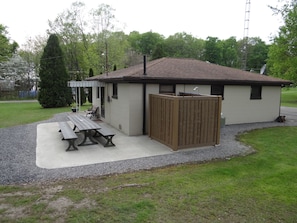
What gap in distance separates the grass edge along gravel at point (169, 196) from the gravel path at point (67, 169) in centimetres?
37

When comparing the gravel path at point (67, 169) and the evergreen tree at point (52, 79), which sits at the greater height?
the evergreen tree at point (52, 79)

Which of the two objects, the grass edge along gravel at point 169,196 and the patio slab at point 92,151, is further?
the patio slab at point 92,151

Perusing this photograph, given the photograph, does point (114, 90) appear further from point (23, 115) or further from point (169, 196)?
point (23, 115)

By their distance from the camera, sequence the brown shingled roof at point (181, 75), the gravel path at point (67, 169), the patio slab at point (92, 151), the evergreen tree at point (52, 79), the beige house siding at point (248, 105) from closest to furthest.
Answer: the gravel path at point (67, 169)
the patio slab at point (92, 151)
the brown shingled roof at point (181, 75)
the beige house siding at point (248, 105)
the evergreen tree at point (52, 79)

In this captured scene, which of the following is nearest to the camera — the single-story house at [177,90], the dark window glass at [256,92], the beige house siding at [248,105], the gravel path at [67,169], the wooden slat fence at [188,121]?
the gravel path at [67,169]

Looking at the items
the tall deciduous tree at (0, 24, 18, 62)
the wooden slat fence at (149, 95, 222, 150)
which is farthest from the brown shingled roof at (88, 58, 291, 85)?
the tall deciduous tree at (0, 24, 18, 62)

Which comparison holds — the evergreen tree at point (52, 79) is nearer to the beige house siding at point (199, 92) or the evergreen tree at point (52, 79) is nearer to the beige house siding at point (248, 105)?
the beige house siding at point (199, 92)

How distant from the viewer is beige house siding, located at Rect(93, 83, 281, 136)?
345 inches

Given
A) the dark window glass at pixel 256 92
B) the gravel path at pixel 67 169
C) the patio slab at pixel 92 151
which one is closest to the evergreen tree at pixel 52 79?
the gravel path at pixel 67 169

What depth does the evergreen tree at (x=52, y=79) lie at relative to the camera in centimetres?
1872

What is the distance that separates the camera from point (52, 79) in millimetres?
19000

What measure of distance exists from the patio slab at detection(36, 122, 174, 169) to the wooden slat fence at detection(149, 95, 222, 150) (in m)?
0.46

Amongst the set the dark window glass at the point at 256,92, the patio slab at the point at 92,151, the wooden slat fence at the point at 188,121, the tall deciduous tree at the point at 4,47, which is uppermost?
the tall deciduous tree at the point at 4,47

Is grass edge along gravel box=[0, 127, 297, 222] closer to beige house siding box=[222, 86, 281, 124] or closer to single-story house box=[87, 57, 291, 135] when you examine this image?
single-story house box=[87, 57, 291, 135]
